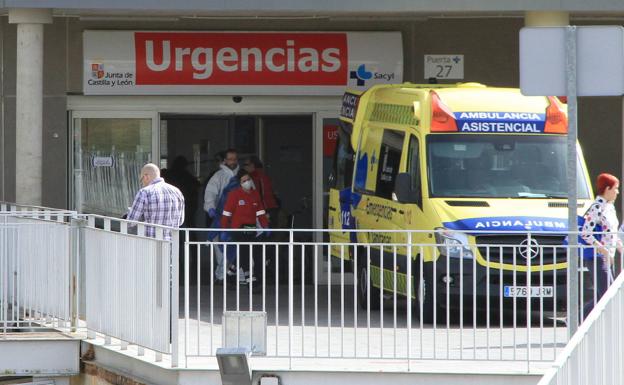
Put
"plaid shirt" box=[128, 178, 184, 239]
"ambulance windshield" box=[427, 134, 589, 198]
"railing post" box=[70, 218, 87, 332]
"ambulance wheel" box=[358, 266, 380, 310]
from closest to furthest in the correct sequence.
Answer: "plaid shirt" box=[128, 178, 184, 239] → "railing post" box=[70, 218, 87, 332] → "ambulance windshield" box=[427, 134, 589, 198] → "ambulance wheel" box=[358, 266, 380, 310]

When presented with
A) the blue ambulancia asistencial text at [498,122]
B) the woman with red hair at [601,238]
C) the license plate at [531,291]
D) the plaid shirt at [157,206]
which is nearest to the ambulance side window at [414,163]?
the blue ambulancia asistencial text at [498,122]

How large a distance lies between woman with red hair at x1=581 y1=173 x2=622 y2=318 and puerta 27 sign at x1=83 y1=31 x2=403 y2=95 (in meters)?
6.71

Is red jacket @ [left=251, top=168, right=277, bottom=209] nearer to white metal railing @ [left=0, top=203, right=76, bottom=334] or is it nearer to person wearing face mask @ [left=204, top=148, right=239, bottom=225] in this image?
person wearing face mask @ [left=204, top=148, right=239, bottom=225]

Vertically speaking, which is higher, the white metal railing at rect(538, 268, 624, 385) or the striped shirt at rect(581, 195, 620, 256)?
the striped shirt at rect(581, 195, 620, 256)

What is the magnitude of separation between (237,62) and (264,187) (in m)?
1.76

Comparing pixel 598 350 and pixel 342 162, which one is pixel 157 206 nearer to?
pixel 342 162

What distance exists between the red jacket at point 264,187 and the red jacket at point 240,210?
1.07 metres

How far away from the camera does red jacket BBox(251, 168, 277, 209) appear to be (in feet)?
59.0

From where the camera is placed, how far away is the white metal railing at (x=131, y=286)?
10.8m

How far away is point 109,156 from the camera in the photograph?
19.1 metres

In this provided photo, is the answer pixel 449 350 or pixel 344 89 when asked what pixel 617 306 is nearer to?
pixel 449 350

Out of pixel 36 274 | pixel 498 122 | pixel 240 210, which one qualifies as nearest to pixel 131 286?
pixel 36 274

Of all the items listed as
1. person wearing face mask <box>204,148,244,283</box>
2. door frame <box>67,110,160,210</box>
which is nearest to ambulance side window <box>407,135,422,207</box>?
person wearing face mask <box>204,148,244,283</box>

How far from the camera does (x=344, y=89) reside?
61.1ft
